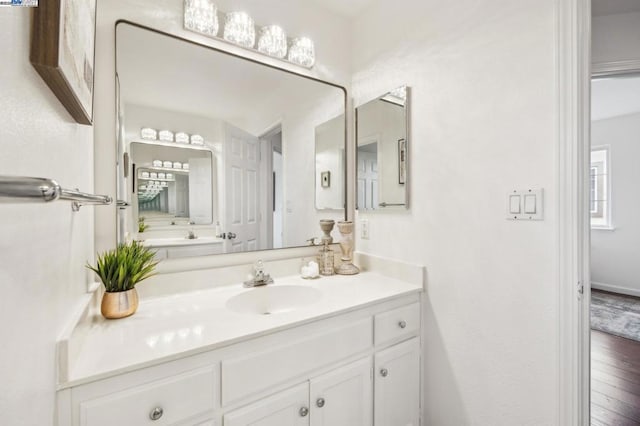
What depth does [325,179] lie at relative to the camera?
1.80 metres

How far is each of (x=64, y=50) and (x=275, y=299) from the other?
3.88ft

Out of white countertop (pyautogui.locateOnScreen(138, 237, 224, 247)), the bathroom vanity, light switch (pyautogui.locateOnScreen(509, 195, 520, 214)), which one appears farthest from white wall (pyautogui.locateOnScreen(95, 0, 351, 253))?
light switch (pyautogui.locateOnScreen(509, 195, 520, 214))

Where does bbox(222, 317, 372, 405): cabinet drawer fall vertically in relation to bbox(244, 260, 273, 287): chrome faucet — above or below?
below

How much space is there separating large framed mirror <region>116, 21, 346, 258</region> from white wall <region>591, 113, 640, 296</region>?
166 inches

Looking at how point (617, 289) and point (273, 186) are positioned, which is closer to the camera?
point (273, 186)

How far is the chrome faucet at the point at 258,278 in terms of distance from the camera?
1.41m

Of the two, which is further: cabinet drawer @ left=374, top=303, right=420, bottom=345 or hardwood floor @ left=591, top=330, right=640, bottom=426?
hardwood floor @ left=591, top=330, right=640, bottom=426

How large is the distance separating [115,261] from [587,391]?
5.44 feet

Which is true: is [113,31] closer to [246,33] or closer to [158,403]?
[246,33]

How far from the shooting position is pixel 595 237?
399cm

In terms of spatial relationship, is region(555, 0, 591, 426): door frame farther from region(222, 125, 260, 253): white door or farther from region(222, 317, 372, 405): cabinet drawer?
region(222, 125, 260, 253): white door

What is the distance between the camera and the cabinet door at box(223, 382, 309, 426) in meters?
0.88

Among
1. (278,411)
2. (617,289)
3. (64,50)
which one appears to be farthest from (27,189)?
(617,289)

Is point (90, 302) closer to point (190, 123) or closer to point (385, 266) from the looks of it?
point (190, 123)
